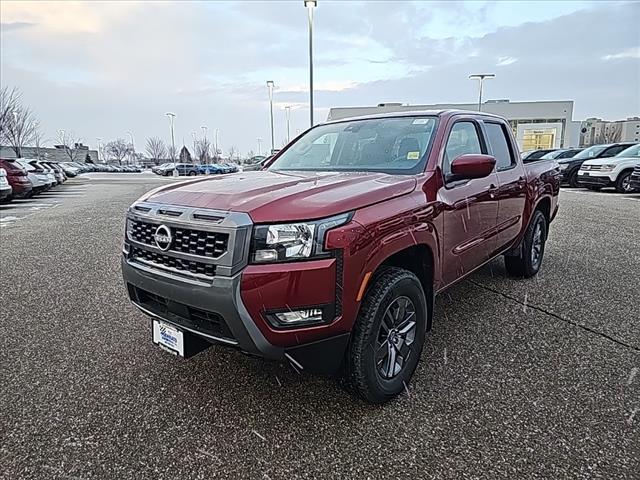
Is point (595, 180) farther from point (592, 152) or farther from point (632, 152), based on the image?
point (592, 152)

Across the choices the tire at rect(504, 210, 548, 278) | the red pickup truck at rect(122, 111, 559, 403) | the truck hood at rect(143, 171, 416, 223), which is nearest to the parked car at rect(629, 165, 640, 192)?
the tire at rect(504, 210, 548, 278)

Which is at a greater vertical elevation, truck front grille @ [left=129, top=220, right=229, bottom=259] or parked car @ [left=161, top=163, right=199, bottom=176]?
truck front grille @ [left=129, top=220, right=229, bottom=259]

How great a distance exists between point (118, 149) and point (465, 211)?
101076 millimetres

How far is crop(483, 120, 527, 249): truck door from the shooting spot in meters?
3.94

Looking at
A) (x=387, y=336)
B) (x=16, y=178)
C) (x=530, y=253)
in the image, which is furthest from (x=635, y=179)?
(x=16, y=178)

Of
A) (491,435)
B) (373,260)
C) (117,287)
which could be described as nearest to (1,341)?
(117,287)

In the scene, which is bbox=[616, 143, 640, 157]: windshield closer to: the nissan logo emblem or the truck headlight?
the truck headlight

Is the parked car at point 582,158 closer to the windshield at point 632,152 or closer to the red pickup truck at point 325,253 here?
the windshield at point 632,152

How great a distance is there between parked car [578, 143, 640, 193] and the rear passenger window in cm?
1273

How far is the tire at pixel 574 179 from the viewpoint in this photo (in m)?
17.3

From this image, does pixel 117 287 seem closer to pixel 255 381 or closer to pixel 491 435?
pixel 255 381

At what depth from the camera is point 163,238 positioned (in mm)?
2297

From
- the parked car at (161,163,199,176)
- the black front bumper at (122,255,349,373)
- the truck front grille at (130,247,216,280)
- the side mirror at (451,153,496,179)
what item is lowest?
the parked car at (161,163,199,176)

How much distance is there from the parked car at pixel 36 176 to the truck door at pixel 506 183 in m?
16.2
